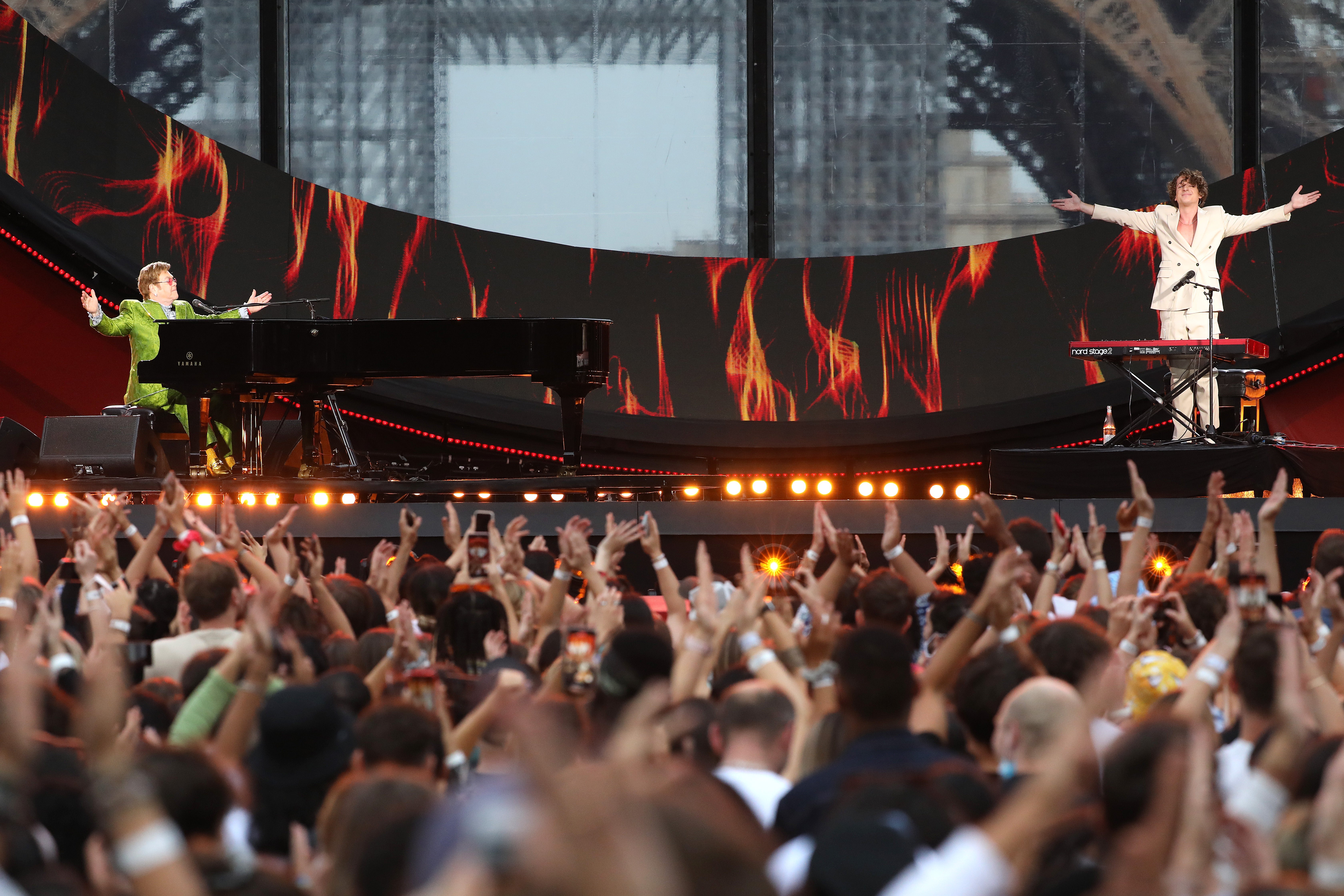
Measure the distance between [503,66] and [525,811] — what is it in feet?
36.3

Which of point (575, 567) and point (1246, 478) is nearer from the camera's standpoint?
point (575, 567)

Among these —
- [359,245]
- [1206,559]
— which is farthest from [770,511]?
[359,245]

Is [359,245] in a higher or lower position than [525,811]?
higher

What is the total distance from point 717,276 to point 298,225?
3.22 meters

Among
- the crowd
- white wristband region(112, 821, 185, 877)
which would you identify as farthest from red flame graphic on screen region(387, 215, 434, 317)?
white wristband region(112, 821, 185, 877)

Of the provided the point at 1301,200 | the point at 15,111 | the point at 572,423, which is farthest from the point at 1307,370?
the point at 15,111

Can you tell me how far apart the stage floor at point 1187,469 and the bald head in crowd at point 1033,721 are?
494cm

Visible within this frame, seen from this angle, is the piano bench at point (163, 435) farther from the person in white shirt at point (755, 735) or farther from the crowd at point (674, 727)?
the person in white shirt at point (755, 735)

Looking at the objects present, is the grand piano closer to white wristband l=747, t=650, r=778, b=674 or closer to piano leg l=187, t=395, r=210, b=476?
piano leg l=187, t=395, r=210, b=476

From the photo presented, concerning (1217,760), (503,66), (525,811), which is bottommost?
(1217,760)

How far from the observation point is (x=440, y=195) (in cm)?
1162

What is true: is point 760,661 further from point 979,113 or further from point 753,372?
point 979,113

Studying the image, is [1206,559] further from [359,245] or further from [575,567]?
[359,245]

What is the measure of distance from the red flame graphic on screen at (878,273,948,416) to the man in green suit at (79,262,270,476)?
4.64 meters
